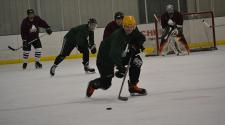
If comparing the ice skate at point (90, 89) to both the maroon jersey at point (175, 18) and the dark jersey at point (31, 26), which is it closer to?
the dark jersey at point (31, 26)

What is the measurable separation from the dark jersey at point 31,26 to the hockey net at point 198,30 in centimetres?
264

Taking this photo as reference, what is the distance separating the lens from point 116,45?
16.9 feet

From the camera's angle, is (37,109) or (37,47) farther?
(37,47)

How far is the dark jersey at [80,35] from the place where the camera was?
8.30 meters

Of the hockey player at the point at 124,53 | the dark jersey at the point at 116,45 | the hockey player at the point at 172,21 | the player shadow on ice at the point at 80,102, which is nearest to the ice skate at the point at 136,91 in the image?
the hockey player at the point at 124,53

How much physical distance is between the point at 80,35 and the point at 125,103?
11.0ft

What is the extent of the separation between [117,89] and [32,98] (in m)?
0.94

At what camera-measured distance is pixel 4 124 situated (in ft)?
14.5

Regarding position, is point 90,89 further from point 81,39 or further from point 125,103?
point 81,39

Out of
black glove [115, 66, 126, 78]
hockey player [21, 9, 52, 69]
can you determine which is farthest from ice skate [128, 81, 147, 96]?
hockey player [21, 9, 52, 69]

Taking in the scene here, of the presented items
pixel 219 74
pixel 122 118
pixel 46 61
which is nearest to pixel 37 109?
pixel 122 118

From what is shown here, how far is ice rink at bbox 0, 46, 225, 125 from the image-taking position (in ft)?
13.9

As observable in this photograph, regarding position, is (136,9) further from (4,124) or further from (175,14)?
(4,124)

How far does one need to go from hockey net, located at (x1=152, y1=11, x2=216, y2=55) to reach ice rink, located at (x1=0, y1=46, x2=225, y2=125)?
3.88 metres
